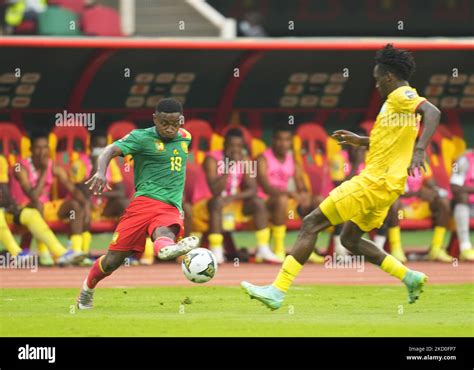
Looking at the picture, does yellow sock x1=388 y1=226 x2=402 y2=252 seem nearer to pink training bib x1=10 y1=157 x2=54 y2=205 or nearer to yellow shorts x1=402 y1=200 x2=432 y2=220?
yellow shorts x1=402 y1=200 x2=432 y2=220

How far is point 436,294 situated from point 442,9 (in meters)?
16.8

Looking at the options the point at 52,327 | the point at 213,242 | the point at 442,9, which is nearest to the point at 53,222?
the point at 213,242

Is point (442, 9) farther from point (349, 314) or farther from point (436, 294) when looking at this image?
point (349, 314)

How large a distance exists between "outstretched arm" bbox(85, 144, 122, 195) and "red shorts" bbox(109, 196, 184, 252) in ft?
1.70

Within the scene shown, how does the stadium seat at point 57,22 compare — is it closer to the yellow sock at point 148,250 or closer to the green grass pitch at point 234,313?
the yellow sock at point 148,250

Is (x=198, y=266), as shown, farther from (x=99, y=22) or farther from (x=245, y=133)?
(x=99, y=22)

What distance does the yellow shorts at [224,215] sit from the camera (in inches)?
712

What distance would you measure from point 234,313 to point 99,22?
39.9 feet

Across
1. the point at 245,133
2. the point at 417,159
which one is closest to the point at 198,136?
the point at 245,133

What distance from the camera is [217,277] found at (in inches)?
648

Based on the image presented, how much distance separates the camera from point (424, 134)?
11.7 m

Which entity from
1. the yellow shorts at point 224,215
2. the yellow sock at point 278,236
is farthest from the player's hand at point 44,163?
the yellow sock at point 278,236

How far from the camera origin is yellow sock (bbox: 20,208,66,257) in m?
17.3
